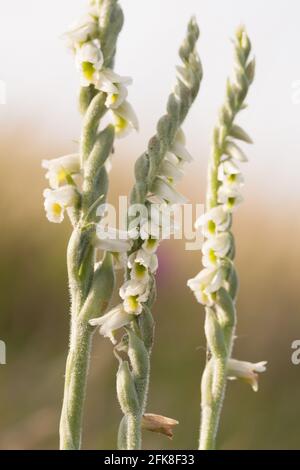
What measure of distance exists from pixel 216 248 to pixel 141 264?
397 millimetres

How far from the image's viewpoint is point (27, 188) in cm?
431

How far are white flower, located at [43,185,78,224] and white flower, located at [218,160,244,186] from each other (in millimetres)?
477

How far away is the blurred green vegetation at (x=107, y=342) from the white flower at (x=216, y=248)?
1.55m

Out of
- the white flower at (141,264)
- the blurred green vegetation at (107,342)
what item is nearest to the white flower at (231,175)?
the white flower at (141,264)

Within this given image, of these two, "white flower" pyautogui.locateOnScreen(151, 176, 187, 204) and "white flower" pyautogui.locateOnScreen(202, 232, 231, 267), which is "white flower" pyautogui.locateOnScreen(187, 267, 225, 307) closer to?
"white flower" pyautogui.locateOnScreen(202, 232, 231, 267)

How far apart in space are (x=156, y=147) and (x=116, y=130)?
11cm

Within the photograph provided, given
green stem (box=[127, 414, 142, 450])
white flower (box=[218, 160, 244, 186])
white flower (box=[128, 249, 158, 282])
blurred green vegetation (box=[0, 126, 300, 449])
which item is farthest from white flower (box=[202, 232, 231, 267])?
blurred green vegetation (box=[0, 126, 300, 449])

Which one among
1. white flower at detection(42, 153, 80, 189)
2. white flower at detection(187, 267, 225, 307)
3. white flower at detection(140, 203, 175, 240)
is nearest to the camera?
white flower at detection(140, 203, 175, 240)

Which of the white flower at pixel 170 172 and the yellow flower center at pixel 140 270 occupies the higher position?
the white flower at pixel 170 172

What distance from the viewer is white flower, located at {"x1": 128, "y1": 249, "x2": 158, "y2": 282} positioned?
163 centimetres

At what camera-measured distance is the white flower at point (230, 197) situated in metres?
2.01

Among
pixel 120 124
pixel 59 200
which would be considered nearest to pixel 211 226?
pixel 120 124

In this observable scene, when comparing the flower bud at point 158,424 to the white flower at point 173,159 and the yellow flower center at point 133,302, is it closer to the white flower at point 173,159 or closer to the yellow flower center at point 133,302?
the yellow flower center at point 133,302
